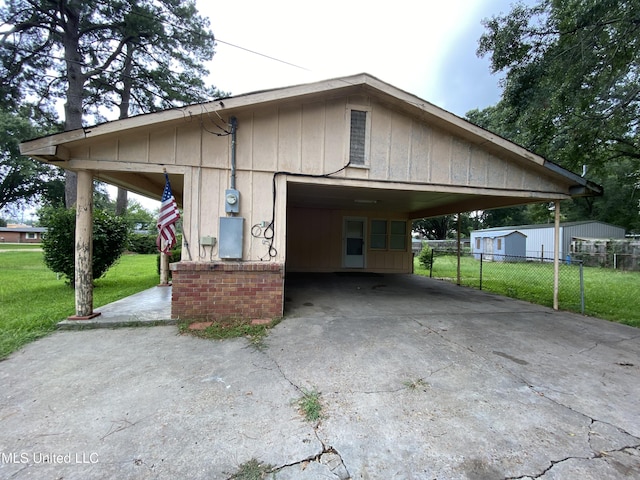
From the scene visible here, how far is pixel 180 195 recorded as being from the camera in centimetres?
824

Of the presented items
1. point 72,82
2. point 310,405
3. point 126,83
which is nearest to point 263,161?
point 310,405

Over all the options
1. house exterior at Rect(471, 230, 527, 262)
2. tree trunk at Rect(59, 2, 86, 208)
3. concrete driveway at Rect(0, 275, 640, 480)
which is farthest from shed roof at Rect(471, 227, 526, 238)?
tree trunk at Rect(59, 2, 86, 208)

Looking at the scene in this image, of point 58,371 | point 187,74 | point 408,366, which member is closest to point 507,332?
point 408,366

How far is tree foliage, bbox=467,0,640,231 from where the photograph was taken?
546 cm

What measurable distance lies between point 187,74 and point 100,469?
621 inches

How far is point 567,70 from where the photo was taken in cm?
602

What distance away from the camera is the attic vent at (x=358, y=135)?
16.1 ft

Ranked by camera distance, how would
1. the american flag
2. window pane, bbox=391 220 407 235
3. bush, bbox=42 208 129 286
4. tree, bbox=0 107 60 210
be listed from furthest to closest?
1. tree, bbox=0 107 60 210
2. window pane, bbox=391 220 407 235
3. bush, bbox=42 208 129 286
4. the american flag

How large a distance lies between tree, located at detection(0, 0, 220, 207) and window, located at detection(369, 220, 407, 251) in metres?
10.5

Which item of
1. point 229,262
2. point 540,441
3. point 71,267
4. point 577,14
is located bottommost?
point 540,441

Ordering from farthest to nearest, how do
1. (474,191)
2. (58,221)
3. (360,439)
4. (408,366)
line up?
(58,221), (474,191), (408,366), (360,439)

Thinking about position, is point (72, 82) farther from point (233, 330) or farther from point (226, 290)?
point (233, 330)

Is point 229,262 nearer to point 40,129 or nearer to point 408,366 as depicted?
point 408,366

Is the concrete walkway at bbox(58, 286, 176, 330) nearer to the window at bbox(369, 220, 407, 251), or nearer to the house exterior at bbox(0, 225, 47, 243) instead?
the window at bbox(369, 220, 407, 251)
